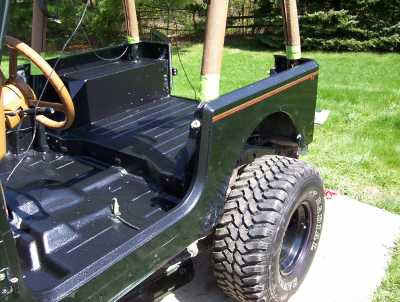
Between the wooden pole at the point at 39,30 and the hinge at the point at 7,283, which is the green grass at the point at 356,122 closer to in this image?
the wooden pole at the point at 39,30

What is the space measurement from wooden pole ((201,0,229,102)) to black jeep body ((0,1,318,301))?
0.15 m

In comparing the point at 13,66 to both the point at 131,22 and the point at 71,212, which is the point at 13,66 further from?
the point at 131,22

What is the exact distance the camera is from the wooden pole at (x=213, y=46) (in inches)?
80.4

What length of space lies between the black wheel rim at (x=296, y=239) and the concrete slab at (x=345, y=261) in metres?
0.18

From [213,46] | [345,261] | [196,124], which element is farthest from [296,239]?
[213,46]

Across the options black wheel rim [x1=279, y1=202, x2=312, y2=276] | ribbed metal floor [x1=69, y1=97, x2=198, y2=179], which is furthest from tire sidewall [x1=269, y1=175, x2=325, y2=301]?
ribbed metal floor [x1=69, y1=97, x2=198, y2=179]

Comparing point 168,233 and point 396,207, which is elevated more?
point 168,233

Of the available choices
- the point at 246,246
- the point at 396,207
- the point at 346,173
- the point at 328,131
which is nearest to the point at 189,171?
the point at 246,246

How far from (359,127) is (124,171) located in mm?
3605

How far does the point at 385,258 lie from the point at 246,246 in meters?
1.30

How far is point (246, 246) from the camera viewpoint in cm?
215

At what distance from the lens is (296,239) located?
8.99 feet

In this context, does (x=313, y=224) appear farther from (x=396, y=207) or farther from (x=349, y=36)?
(x=349, y=36)

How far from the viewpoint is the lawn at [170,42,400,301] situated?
12.8 ft
